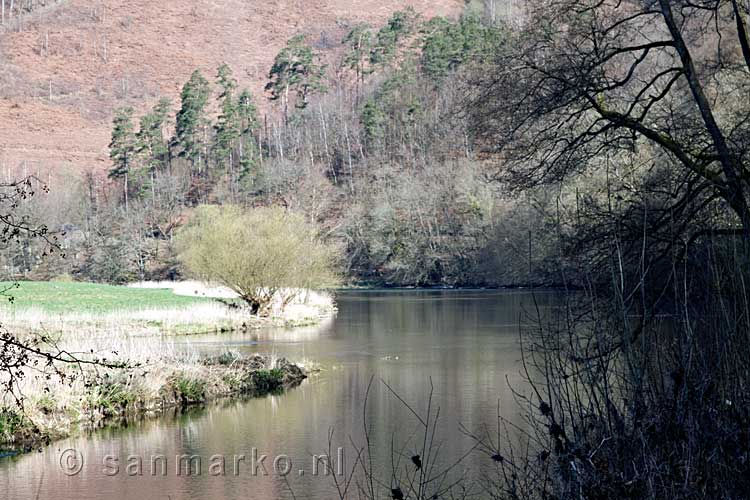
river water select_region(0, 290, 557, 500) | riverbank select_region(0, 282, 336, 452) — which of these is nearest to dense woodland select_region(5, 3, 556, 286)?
riverbank select_region(0, 282, 336, 452)

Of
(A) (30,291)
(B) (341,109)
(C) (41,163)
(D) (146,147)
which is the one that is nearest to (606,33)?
(A) (30,291)

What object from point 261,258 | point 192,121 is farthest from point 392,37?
point 261,258

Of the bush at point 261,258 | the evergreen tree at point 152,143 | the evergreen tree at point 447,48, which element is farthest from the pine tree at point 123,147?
the bush at point 261,258

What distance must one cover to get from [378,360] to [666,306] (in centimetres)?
1205

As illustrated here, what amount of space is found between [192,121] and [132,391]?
78.8 meters

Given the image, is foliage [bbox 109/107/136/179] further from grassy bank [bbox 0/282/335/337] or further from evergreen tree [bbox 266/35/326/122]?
grassy bank [bbox 0/282/335/337]

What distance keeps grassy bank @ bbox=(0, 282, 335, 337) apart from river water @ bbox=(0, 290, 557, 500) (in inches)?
149

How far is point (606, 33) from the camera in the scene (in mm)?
10547

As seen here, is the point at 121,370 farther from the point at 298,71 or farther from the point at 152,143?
the point at 298,71

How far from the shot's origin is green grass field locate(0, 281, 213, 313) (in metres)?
33.3

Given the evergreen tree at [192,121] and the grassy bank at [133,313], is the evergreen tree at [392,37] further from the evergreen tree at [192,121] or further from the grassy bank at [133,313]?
the grassy bank at [133,313]

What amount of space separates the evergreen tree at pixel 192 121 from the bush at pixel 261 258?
54220 millimetres

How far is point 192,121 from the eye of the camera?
93.0m

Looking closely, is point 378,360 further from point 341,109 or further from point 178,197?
point 341,109
